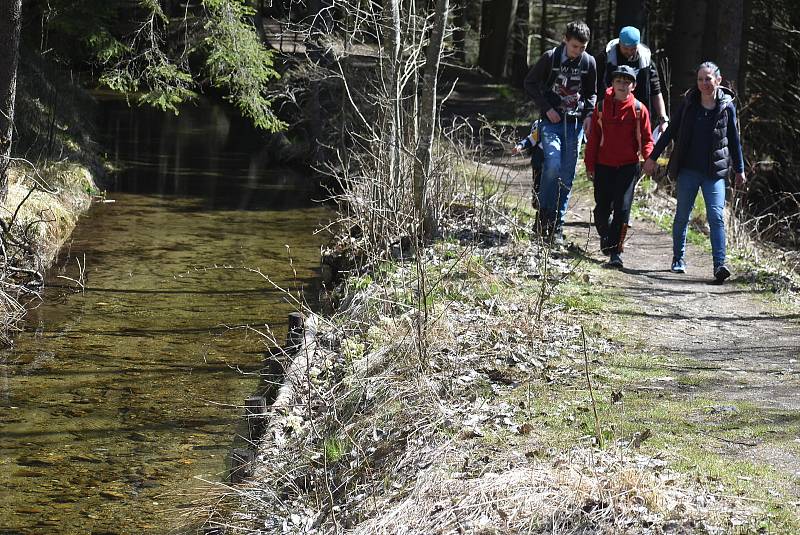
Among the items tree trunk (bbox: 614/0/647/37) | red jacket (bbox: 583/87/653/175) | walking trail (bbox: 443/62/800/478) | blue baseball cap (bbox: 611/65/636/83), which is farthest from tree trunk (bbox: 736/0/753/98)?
blue baseball cap (bbox: 611/65/636/83)

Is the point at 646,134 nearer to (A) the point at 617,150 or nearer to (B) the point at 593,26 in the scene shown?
(A) the point at 617,150

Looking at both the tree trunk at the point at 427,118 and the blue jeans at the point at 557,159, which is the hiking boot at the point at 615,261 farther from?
the tree trunk at the point at 427,118

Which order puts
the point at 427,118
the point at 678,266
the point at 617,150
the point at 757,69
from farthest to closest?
the point at 757,69 < the point at 427,118 < the point at 678,266 < the point at 617,150

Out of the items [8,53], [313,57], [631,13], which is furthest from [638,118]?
[313,57]

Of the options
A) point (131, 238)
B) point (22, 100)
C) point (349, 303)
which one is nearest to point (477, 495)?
point (349, 303)

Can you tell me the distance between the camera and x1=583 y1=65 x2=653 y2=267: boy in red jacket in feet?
35.3

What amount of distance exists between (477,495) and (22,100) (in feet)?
50.8

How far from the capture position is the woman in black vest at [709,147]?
10.6 m

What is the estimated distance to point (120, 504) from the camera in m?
7.64

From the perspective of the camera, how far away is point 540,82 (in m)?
11.1

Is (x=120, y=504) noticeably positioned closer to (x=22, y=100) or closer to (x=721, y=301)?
(x=721, y=301)

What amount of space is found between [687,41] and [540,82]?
Result: 439 inches

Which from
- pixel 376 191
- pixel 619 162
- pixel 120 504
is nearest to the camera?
pixel 120 504

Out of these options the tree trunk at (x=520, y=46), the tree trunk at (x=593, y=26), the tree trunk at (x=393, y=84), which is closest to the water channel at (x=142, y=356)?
the tree trunk at (x=393, y=84)
